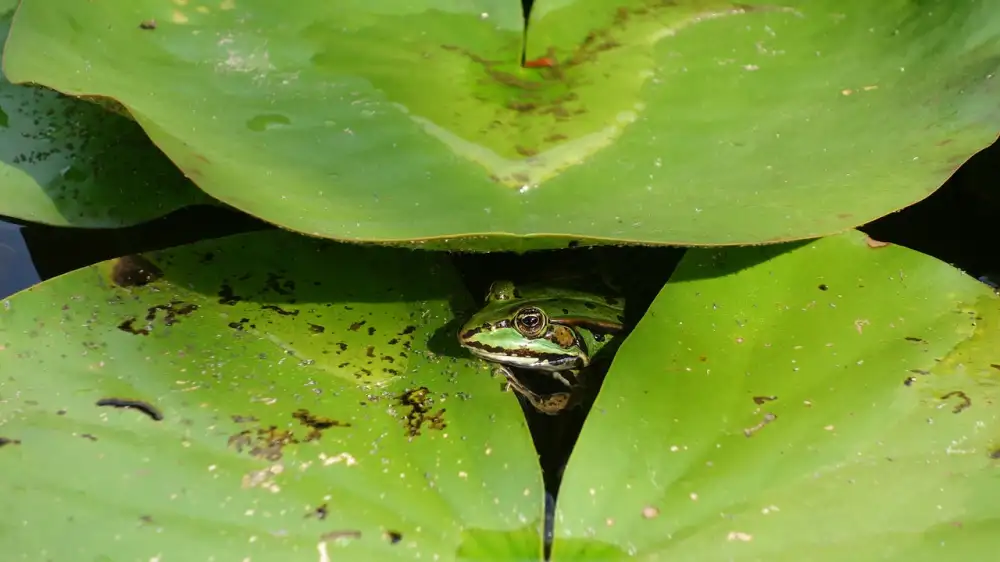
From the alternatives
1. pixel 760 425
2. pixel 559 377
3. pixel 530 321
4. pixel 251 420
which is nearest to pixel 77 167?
pixel 251 420

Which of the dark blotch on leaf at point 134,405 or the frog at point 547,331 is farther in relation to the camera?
the frog at point 547,331

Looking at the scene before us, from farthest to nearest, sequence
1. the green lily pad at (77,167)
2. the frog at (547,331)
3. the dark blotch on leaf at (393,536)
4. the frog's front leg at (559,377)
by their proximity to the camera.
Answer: the frog's front leg at (559,377) → the frog at (547,331) → the green lily pad at (77,167) → the dark blotch on leaf at (393,536)

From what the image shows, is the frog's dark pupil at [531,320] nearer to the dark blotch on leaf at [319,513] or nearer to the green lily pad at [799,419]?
the green lily pad at [799,419]

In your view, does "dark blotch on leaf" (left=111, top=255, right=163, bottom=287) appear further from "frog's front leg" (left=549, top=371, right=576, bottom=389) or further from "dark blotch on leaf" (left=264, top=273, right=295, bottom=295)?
"frog's front leg" (left=549, top=371, right=576, bottom=389)

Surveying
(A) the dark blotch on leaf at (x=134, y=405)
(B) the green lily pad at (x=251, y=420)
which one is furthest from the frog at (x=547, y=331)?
(A) the dark blotch on leaf at (x=134, y=405)

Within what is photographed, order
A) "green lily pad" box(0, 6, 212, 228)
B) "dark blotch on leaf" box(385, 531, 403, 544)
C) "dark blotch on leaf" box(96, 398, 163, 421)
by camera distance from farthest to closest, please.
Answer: "green lily pad" box(0, 6, 212, 228) < "dark blotch on leaf" box(96, 398, 163, 421) < "dark blotch on leaf" box(385, 531, 403, 544)

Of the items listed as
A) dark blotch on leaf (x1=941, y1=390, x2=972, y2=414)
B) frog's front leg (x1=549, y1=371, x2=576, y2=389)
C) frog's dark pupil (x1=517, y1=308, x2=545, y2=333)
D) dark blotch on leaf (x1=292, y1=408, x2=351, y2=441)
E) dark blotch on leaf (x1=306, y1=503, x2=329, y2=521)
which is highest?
dark blotch on leaf (x1=292, y1=408, x2=351, y2=441)

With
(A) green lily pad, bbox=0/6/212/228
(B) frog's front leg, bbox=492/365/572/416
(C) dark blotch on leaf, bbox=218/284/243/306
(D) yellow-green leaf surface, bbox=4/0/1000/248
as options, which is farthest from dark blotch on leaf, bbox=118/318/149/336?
(B) frog's front leg, bbox=492/365/572/416
